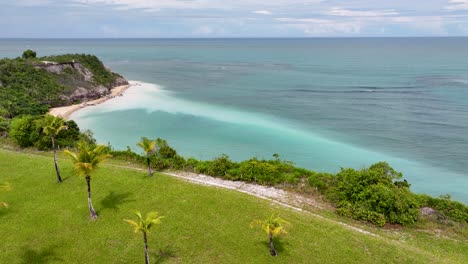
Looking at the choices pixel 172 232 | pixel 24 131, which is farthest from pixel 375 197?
pixel 24 131

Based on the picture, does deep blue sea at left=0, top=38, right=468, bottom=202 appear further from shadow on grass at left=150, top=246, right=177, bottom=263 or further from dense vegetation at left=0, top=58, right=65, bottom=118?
shadow on grass at left=150, top=246, right=177, bottom=263

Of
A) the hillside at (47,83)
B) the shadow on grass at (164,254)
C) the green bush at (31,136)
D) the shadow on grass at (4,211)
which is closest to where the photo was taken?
the shadow on grass at (164,254)

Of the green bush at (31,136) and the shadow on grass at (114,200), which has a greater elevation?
the green bush at (31,136)

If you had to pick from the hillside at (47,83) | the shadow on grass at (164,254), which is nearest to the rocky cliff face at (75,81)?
the hillside at (47,83)

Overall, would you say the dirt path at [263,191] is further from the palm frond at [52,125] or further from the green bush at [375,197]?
the palm frond at [52,125]

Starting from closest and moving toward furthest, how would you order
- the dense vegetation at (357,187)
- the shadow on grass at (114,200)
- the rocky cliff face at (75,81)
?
the dense vegetation at (357,187)
the shadow on grass at (114,200)
the rocky cliff face at (75,81)

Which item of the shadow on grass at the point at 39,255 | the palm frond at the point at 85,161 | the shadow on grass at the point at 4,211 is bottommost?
the shadow on grass at the point at 39,255

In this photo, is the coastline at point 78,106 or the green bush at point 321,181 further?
the coastline at point 78,106
